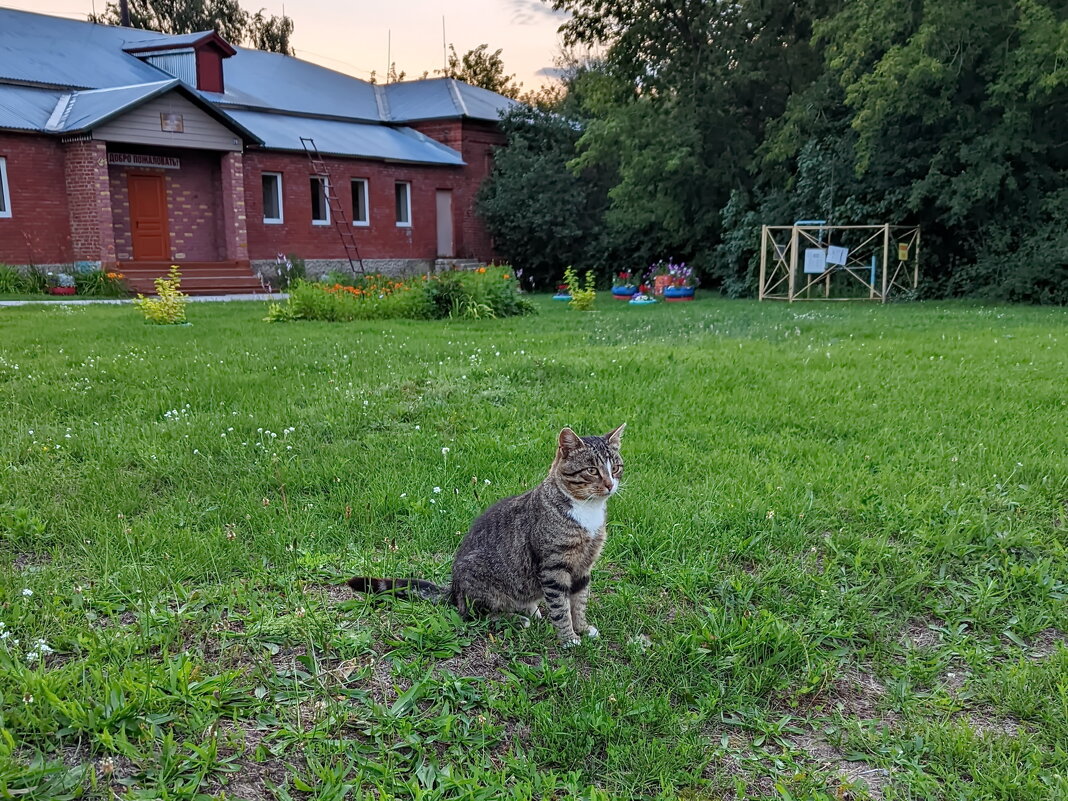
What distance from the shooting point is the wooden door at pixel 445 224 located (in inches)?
1280

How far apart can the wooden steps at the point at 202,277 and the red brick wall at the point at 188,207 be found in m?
1.20

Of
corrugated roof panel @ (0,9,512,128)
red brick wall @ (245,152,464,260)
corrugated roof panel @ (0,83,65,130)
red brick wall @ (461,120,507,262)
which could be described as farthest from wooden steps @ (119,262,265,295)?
red brick wall @ (461,120,507,262)

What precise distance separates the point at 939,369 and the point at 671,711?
289 inches

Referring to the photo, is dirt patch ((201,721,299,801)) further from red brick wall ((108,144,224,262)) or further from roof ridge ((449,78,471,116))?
roof ridge ((449,78,471,116))

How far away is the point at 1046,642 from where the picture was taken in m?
3.77

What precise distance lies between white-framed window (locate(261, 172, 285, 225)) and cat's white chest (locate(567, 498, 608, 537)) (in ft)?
87.9

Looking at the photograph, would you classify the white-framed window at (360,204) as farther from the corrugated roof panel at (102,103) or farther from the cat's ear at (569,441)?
the cat's ear at (569,441)

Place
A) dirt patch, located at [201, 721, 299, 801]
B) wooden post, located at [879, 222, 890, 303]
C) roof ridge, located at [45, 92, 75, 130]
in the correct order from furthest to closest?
roof ridge, located at [45, 92, 75, 130], wooden post, located at [879, 222, 890, 303], dirt patch, located at [201, 721, 299, 801]

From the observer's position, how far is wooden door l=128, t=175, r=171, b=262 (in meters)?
24.6

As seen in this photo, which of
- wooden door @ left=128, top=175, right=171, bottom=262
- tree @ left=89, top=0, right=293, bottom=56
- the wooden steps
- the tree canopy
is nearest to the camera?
the tree canopy

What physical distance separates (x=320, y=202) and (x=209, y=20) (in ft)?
91.8

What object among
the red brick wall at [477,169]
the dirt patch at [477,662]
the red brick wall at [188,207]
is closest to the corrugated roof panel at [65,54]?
the red brick wall at [188,207]

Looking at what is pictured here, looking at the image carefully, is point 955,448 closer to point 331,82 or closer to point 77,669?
point 77,669

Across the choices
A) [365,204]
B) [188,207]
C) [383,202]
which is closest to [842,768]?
[188,207]
